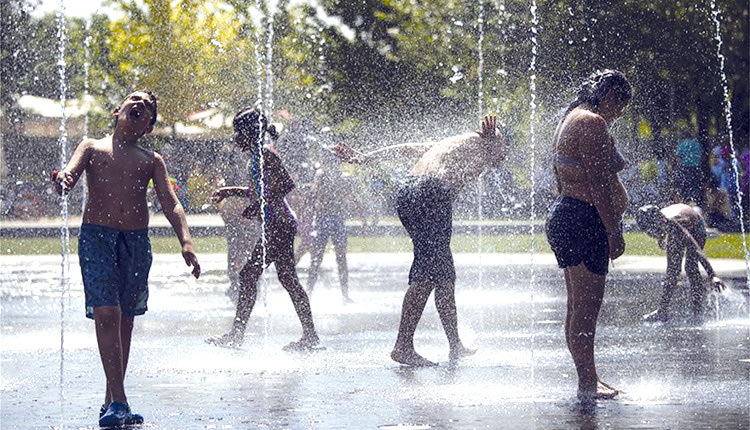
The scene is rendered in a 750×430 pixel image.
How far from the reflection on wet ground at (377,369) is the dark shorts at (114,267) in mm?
516

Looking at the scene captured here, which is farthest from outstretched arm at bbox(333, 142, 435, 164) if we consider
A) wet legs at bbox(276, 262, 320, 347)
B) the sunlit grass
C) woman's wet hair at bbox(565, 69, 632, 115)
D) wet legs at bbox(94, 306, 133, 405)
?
the sunlit grass

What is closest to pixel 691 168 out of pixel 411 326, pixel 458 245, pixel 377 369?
pixel 458 245

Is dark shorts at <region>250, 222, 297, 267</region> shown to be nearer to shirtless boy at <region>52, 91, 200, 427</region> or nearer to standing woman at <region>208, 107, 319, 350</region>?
standing woman at <region>208, 107, 319, 350</region>

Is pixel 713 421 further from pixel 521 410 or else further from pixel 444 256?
pixel 444 256

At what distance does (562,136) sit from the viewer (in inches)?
298

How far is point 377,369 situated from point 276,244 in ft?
4.96

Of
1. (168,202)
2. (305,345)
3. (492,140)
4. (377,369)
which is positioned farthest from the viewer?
(305,345)

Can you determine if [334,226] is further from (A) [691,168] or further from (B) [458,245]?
(A) [691,168]

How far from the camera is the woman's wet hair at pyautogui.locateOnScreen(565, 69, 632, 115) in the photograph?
25.0 ft

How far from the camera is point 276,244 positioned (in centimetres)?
1004

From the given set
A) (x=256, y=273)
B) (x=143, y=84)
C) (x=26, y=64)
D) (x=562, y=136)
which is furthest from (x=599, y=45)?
(x=562, y=136)

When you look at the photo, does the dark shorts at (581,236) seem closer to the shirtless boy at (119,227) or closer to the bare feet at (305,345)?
the shirtless boy at (119,227)

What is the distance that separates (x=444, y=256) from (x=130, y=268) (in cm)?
263

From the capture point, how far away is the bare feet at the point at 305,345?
9844 millimetres
